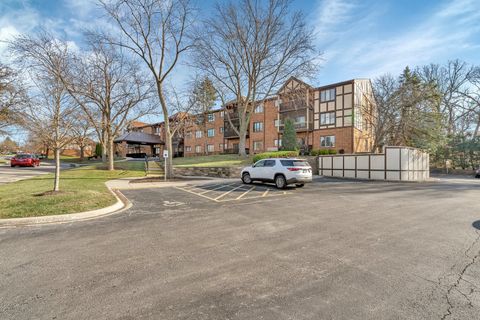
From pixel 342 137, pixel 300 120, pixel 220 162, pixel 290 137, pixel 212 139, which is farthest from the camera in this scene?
pixel 212 139

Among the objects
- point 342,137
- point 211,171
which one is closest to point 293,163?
point 211,171

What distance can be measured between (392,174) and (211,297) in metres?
22.2

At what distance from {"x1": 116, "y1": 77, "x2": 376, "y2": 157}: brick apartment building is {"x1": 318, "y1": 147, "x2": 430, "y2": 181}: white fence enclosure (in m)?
6.86

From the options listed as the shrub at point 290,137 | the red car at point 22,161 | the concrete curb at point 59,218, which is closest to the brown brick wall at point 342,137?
the shrub at point 290,137

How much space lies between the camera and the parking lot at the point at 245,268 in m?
Result: 2.75

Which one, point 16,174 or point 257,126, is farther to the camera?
point 257,126

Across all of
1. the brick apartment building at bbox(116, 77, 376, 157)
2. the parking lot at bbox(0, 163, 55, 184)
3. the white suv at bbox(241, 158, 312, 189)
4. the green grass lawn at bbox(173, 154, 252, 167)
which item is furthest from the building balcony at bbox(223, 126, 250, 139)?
the white suv at bbox(241, 158, 312, 189)

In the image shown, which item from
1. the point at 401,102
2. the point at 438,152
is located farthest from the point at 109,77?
the point at 438,152

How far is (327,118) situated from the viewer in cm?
3234

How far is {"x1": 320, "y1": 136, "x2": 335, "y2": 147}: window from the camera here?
104 feet

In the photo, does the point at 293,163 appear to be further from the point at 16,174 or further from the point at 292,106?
the point at 292,106

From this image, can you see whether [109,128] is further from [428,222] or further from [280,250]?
[428,222]

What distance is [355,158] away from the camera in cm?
2261

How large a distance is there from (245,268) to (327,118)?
31.8m
